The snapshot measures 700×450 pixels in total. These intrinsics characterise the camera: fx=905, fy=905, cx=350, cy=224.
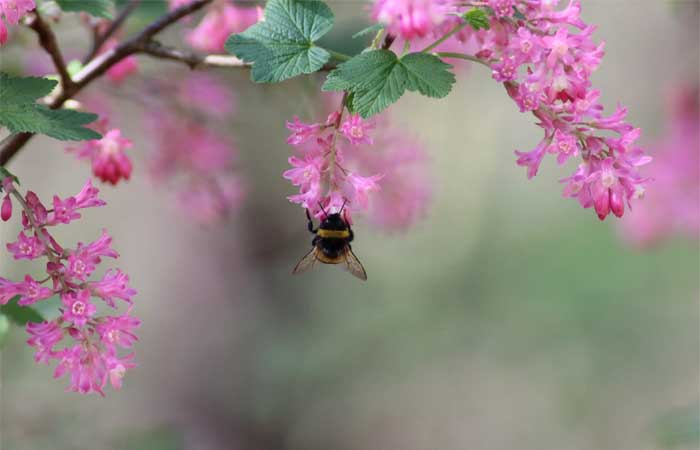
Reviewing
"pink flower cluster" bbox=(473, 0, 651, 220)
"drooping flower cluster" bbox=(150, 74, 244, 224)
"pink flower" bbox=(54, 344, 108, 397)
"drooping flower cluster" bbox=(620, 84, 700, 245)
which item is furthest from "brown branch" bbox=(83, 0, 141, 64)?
"drooping flower cluster" bbox=(620, 84, 700, 245)

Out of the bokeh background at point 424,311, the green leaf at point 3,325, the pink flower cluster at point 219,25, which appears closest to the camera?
the green leaf at point 3,325

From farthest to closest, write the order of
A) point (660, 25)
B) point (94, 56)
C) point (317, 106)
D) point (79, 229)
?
point (79, 229), point (660, 25), point (317, 106), point (94, 56)

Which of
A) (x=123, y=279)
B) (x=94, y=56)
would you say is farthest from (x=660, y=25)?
(x=123, y=279)

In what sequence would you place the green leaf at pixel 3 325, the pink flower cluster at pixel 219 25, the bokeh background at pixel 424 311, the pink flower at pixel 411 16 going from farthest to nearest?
the bokeh background at pixel 424 311
the pink flower cluster at pixel 219 25
the green leaf at pixel 3 325
the pink flower at pixel 411 16

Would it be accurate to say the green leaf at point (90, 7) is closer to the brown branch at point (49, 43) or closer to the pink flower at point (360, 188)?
the brown branch at point (49, 43)

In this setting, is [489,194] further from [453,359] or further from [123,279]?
[123,279]

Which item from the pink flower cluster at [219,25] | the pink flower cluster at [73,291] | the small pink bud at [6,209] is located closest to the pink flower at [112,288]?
the pink flower cluster at [73,291]

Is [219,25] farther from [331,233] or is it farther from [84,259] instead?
[84,259]

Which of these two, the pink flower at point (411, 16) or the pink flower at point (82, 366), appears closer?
the pink flower at point (411, 16)
